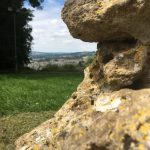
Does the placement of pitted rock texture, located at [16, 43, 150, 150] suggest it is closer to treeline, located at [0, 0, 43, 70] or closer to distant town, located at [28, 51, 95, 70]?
distant town, located at [28, 51, 95, 70]

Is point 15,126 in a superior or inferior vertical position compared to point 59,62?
superior

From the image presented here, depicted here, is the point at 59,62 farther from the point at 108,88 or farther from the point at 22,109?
the point at 108,88

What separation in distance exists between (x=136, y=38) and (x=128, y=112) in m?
1.47

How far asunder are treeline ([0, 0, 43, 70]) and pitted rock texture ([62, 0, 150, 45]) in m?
42.4

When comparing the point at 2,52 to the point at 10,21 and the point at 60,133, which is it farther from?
the point at 60,133

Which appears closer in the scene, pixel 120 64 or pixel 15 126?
pixel 120 64

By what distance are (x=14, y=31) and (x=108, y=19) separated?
44636 mm

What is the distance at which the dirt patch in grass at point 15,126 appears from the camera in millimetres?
9779

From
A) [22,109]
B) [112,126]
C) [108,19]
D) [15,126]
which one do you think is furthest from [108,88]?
[22,109]

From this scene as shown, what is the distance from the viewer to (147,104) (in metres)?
4.50

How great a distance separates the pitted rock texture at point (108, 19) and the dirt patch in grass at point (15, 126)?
3614 millimetres

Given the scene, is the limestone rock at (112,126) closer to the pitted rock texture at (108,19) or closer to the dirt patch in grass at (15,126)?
the pitted rock texture at (108,19)

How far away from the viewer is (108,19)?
18.6 feet

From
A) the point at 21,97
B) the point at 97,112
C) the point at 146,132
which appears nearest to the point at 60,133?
the point at 97,112
